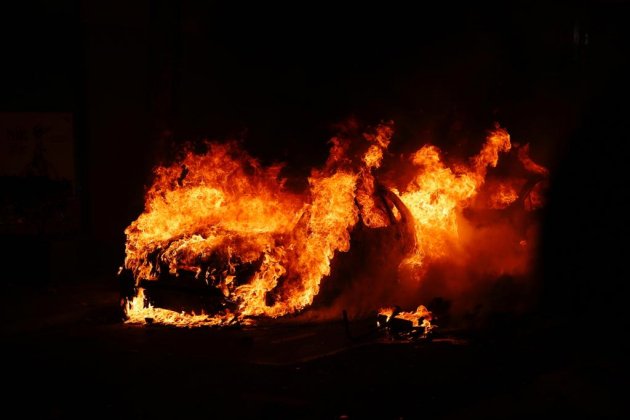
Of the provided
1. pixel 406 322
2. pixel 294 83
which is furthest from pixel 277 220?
pixel 294 83

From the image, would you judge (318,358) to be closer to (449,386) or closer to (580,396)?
(449,386)

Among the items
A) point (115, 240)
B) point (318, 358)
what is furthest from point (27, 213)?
point (318, 358)

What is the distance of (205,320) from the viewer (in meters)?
9.53

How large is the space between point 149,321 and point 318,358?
2610mm

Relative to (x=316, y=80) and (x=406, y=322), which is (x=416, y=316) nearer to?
(x=406, y=322)

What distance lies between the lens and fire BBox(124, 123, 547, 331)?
964 centimetres

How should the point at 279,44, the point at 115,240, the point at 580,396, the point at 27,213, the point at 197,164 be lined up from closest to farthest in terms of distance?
the point at 580,396, the point at 197,164, the point at 27,213, the point at 115,240, the point at 279,44

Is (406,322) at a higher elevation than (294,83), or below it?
below

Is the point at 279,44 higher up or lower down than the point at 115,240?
higher up

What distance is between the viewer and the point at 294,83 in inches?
631

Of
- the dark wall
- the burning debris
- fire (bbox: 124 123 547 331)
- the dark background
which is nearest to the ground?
the burning debris

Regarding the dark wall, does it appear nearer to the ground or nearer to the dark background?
the dark background

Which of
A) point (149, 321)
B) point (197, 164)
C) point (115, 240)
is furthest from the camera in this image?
point (115, 240)

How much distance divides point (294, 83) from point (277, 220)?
6.13 meters
